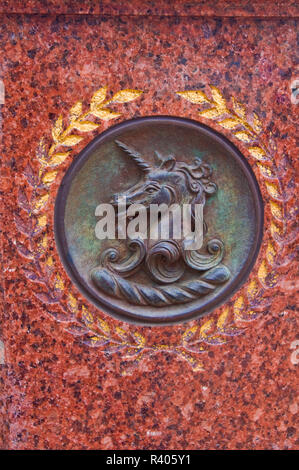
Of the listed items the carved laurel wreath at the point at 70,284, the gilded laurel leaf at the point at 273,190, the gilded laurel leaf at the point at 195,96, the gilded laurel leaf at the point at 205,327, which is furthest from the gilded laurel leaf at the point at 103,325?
the gilded laurel leaf at the point at 195,96

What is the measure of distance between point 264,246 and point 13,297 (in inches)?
48.7

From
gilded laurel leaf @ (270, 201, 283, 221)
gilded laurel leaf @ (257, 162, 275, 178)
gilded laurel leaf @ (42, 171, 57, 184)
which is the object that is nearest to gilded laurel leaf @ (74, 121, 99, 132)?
gilded laurel leaf @ (42, 171, 57, 184)

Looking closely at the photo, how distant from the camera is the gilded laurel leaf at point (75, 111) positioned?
249 centimetres

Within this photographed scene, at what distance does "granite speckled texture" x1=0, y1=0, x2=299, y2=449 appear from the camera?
2.47 meters

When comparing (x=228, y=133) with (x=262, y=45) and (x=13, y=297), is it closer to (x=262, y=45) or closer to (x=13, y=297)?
(x=262, y=45)

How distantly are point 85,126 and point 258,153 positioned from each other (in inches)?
32.9

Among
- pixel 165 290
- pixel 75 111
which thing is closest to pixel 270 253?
pixel 165 290

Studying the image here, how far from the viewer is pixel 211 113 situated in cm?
253

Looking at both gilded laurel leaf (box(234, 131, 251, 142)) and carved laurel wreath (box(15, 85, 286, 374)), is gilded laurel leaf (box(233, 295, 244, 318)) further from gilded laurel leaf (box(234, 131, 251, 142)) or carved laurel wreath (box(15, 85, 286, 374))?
gilded laurel leaf (box(234, 131, 251, 142))

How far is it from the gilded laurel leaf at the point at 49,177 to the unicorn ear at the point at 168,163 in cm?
51

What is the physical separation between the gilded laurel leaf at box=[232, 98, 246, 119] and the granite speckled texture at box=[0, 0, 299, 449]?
0.03 metres

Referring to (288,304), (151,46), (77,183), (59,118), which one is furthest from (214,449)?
(151,46)

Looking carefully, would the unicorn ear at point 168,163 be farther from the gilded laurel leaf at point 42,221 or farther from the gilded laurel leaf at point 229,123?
the gilded laurel leaf at point 42,221

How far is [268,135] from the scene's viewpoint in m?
2.57
